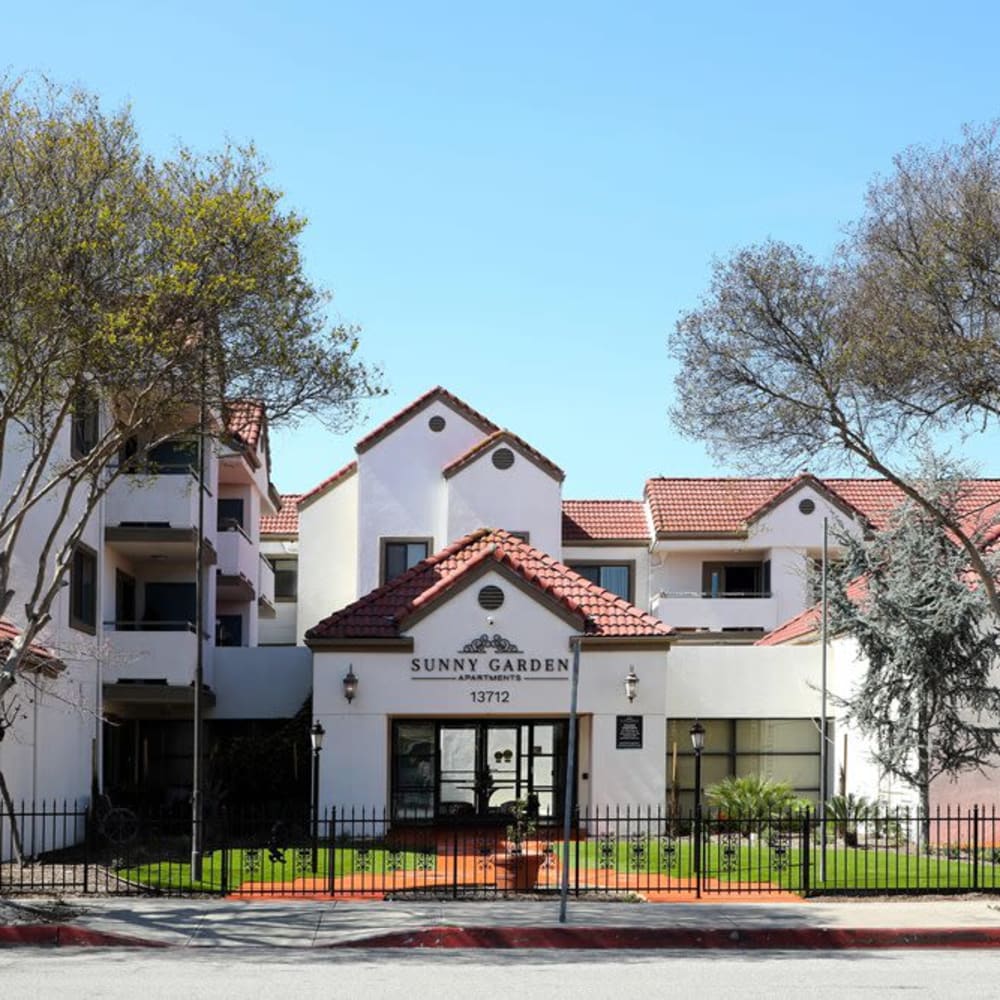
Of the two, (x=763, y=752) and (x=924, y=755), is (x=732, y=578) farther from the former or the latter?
(x=924, y=755)

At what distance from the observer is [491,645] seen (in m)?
32.6

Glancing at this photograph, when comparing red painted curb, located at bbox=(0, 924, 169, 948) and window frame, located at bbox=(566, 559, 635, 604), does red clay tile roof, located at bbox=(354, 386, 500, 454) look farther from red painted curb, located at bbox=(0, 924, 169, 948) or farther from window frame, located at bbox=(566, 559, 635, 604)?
red painted curb, located at bbox=(0, 924, 169, 948)

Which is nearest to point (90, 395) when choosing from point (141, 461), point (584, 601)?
point (141, 461)

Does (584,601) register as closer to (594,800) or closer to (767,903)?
(594,800)

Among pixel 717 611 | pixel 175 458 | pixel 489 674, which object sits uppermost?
pixel 175 458

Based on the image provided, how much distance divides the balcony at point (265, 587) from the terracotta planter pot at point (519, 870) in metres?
23.2

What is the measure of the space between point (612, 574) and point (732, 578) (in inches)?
142

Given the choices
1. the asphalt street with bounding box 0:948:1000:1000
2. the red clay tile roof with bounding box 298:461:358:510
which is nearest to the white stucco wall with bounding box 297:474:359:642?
the red clay tile roof with bounding box 298:461:358:510

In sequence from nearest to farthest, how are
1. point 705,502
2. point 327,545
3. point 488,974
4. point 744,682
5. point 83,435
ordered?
point 488,974 → point 83,435 → point 744,682 → point 327,545 → point 705,502

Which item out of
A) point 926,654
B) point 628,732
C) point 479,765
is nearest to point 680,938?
point 926,654

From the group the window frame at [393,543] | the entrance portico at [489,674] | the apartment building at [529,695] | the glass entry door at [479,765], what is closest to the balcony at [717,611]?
the window frame at [393,543]

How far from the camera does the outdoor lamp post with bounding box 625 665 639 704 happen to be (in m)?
32.3

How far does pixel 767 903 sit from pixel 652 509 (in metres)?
30.6

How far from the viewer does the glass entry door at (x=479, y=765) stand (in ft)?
109
